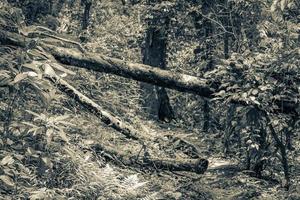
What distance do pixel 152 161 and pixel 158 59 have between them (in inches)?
194

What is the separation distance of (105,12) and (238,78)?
393 inches

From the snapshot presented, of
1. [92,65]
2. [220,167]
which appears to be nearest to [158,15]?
[92,65]

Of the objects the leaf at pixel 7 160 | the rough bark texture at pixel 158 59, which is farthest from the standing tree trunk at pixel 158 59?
the leaf at pixel 7 160

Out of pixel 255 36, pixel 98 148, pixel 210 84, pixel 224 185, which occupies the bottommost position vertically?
pixel 224 185

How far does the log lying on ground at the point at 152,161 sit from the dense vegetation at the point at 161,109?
2 cm

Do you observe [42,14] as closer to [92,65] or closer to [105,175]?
[92,65]

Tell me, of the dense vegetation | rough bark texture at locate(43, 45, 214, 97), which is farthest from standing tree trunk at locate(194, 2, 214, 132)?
rough bark texture at locate(43, 45, 214, 97)

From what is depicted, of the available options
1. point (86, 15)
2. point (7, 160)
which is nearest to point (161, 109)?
point (86, 15)

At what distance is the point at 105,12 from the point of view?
623 inches

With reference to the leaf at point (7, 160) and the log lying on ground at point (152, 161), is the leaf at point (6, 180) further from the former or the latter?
the log lying on ground at point (152, 161)

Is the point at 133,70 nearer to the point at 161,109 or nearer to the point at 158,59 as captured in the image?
the point at 161,109

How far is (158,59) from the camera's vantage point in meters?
11.2

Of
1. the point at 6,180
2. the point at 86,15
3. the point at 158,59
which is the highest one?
the point at 86,15

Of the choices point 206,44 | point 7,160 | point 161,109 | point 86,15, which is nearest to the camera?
point 7,160
